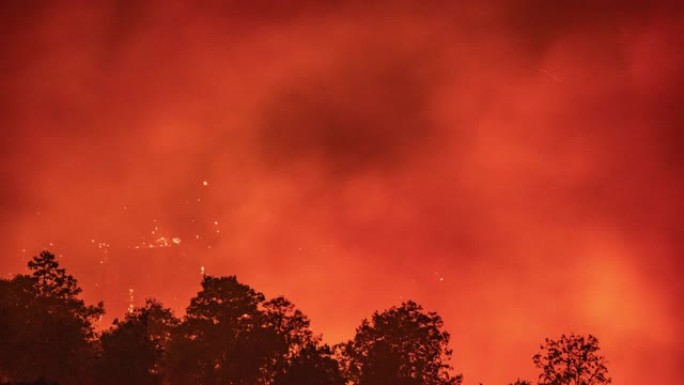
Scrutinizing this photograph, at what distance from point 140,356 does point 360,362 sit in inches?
810

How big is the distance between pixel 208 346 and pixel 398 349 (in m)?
15.7

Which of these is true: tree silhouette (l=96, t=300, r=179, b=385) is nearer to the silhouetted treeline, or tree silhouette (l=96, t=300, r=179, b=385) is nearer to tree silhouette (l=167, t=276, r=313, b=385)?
the silhouetted treeline

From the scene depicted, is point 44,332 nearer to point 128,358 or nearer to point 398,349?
point 128,358

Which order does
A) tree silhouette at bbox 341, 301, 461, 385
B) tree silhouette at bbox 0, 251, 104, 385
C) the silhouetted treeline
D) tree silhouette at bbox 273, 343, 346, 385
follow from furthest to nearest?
tree silhouette at bbox 341, 301, 461, 385 < tree silhouette at bbox 273, 343, 346, 385 < tree silhouette at bbox 0, 251, 104, 385 < the silhouetted treeline

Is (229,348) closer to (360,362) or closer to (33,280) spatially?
(360,362)

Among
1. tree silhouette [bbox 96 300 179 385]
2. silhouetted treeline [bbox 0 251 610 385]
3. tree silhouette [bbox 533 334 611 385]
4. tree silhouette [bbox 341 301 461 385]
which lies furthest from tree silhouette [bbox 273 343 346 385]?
tree silhouette [bbox 533 334 611 385]

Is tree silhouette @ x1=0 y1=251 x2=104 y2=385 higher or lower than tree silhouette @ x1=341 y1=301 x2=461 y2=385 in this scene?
lower

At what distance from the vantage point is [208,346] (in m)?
67.9

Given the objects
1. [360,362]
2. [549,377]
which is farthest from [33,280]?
[549,377]

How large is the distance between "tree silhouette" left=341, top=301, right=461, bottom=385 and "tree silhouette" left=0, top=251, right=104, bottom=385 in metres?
21.4

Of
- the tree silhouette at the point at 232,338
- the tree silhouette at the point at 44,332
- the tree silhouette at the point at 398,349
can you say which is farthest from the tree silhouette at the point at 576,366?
the tree silhouette at the point at 44,332

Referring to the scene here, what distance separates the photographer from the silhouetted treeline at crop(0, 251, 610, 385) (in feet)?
198

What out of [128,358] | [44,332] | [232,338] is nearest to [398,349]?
[232,338]

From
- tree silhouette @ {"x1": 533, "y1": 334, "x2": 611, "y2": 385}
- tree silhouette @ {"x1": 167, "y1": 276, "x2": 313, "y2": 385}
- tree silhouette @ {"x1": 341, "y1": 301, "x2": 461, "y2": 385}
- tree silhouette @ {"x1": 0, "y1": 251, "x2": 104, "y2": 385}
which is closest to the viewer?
tree silhouette @ {"x1": 0, "y1": 251, "x2": 104, "y2": 385}
